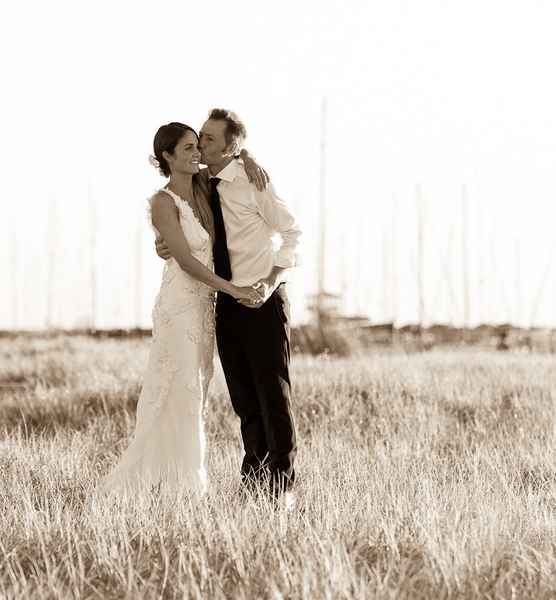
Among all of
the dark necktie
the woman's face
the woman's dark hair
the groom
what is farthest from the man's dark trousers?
the woman's dark hair

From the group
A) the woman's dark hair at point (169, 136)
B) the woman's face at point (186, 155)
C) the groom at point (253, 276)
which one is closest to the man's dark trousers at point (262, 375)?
the groom at point (253, 276)

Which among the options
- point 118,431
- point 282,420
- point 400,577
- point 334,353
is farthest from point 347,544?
point 334,353

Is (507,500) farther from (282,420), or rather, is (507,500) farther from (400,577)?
(400,577)

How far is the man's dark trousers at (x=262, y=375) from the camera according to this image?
447 cm

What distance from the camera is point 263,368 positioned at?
176 inches

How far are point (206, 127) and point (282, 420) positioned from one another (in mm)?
1409

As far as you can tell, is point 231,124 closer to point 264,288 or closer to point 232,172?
point 232,172

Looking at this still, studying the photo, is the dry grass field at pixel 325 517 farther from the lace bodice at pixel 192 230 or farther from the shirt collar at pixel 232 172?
the shirt collar at pixel 232 172

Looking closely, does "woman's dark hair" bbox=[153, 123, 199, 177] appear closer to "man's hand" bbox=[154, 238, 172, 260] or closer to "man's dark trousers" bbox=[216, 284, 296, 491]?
"man's hand" bbox=[154, 238, 172, 260]

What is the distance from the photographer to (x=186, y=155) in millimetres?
4426

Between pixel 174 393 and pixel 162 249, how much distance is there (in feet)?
2.35

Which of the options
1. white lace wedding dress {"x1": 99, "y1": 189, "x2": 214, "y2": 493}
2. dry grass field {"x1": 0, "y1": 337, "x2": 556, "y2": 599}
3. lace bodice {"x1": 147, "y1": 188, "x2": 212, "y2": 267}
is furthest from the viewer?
white lace wedding dress {"x1": 99, "y1": 189, "x2": 214, "y2": 493}

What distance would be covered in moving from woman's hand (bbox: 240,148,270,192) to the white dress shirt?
3cm

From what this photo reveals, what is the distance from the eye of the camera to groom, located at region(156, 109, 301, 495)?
446 cm
